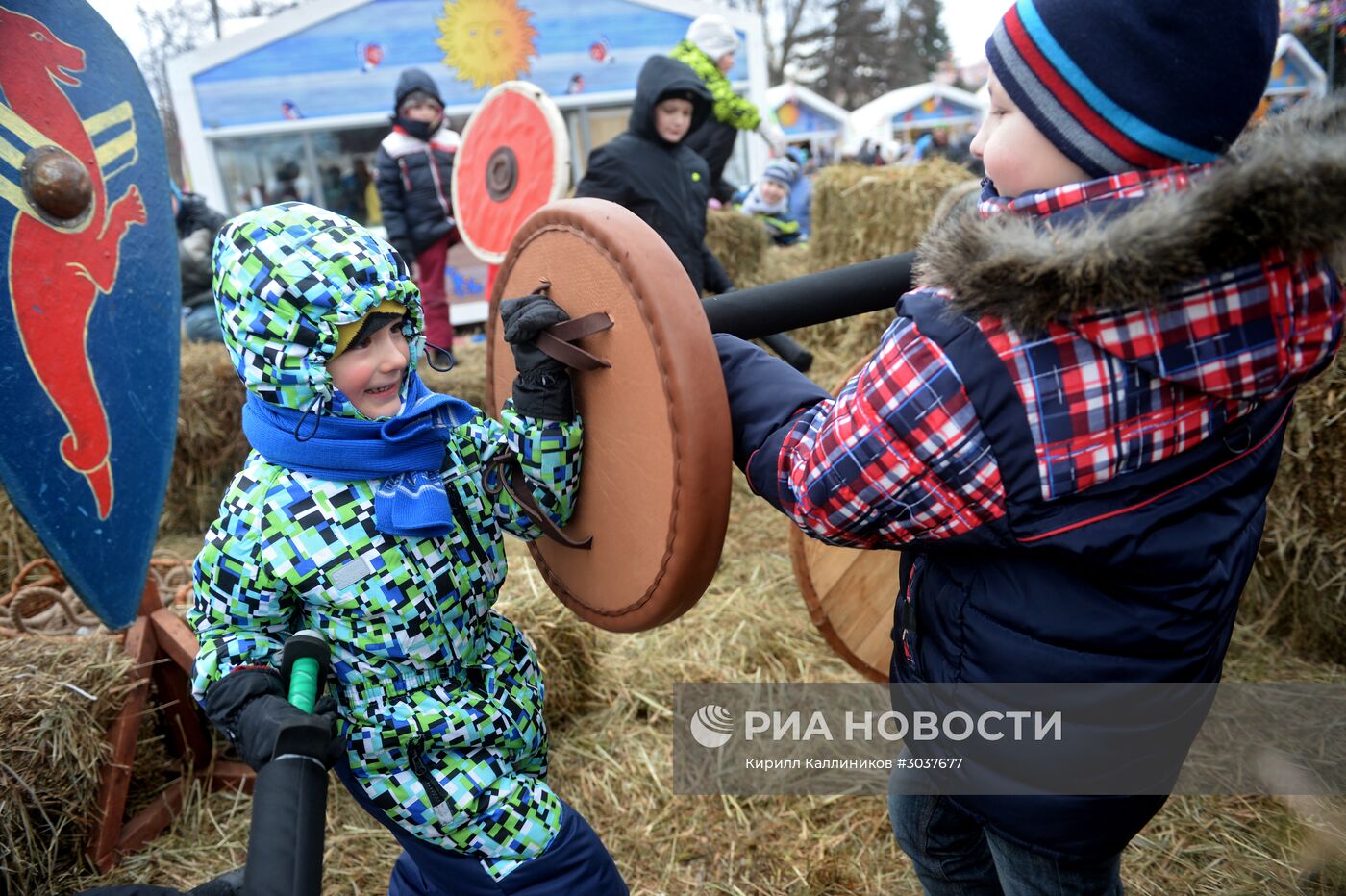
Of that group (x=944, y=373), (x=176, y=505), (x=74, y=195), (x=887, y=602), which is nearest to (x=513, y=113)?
(x=176, y=505)

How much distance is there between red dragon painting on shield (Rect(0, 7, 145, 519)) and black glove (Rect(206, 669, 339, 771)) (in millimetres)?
860

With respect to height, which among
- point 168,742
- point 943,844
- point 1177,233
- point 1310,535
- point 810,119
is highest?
point 1177,233

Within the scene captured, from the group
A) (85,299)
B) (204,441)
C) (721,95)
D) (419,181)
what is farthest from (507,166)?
(85,299)

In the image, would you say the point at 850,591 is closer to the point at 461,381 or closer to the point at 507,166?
the point at 507,166

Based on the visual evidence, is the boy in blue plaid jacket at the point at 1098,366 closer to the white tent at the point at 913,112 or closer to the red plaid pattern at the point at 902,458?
the red plaid pattern at the point at 902,458

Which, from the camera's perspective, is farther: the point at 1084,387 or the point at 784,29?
the point at 784,29

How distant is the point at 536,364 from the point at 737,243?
590 centimetres

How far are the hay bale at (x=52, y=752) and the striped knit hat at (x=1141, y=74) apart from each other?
235cm

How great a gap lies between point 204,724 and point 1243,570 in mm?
2607

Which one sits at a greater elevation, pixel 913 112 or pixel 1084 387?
pixel 1084 387

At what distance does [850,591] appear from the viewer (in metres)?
1.87

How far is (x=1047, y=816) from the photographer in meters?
1.14

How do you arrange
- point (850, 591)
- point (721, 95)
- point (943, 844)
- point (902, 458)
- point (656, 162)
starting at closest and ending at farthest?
1. point (902, 458)
2. point (943, 844)
3. point (850, 591)
4. point (656, 162)
5. point (721, 95)

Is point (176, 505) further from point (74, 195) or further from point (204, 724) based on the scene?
point (74, 195)
